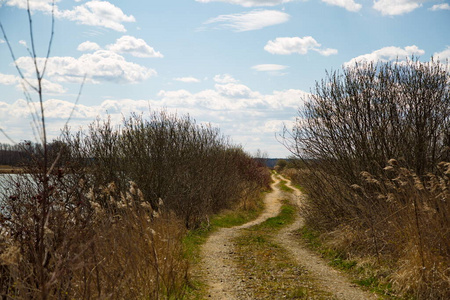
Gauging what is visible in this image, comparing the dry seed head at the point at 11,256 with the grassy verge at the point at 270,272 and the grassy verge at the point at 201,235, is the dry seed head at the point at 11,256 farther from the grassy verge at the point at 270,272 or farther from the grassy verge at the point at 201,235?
the grassy verge at the point at 270,272

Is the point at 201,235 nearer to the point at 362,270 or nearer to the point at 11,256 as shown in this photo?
the point at 362,270

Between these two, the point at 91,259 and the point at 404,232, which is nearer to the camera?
the point at 91,259

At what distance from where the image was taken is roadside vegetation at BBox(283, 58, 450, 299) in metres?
8.30

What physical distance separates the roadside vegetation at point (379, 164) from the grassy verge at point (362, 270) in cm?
4

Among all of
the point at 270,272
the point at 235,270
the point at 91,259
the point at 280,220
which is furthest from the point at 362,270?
the point at 280,220

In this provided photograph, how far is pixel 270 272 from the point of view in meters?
9.80

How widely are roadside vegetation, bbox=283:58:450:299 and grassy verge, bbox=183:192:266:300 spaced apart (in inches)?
142

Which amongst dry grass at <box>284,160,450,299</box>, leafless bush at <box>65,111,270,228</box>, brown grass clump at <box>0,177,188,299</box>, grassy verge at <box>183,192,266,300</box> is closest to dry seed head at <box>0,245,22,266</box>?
brown grass clump at <box>0,177,188,299</box>

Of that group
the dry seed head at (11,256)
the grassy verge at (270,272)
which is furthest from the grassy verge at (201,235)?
the dry seed head at (11,256)

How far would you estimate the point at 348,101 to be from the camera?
1234cm

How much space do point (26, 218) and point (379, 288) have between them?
662cm

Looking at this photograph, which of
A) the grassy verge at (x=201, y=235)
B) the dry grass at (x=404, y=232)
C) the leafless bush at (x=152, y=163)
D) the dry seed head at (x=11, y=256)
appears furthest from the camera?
the leafless bush at (x=152, y=163)

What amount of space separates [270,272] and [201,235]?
6246 mm

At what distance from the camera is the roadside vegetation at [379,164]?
8.30m
